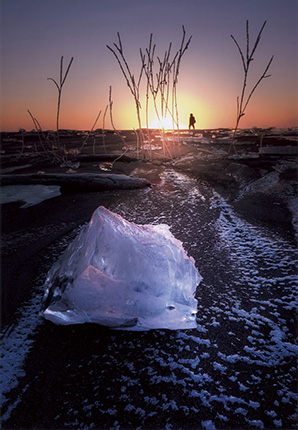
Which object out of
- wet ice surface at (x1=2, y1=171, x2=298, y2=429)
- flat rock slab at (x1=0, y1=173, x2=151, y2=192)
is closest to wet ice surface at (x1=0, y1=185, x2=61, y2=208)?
flat rock slab at (x1=0, y1=173, x2=151, y2=192)

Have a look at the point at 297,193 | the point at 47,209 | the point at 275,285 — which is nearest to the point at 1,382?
the point at 275,285

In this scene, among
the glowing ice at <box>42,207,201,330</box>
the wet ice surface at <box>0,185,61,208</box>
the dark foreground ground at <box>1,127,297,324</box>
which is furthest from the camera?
the wet ice surface at <box>0,185,61,208</box>

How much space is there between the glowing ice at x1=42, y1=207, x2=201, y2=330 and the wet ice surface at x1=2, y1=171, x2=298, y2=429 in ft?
0.17

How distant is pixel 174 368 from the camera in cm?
78

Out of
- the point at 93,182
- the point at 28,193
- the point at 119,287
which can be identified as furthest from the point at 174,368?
the point at 28,193

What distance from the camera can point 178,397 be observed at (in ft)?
2.28

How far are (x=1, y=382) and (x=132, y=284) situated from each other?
0.48 meters

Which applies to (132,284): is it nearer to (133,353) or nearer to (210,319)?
(133,353)

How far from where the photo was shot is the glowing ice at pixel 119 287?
894 mm

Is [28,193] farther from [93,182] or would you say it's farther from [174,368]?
[174,368]

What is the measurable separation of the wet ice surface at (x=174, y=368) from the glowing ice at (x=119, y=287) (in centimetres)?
5

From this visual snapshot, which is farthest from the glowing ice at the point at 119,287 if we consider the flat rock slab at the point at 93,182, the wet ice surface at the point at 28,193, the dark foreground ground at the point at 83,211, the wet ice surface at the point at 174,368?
the flat rock slab at the point at 93,182

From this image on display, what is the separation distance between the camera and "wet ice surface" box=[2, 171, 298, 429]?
657mm

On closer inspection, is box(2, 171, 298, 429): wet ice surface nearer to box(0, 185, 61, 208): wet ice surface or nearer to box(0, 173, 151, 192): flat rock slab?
box(0, 185, 61, 208): wet ice surface
